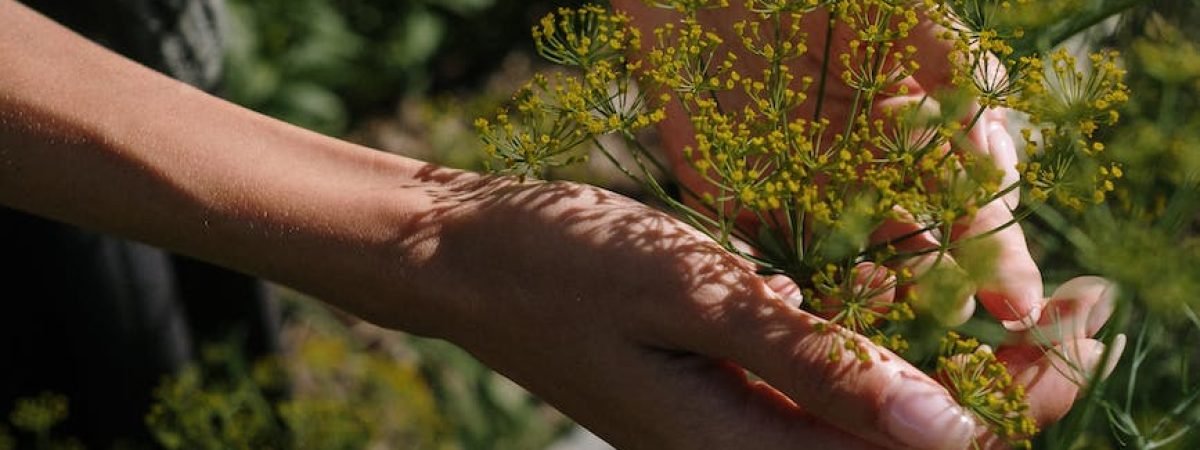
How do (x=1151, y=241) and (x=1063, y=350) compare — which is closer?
(x=1151, y=241)

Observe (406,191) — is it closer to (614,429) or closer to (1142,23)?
(614,429)

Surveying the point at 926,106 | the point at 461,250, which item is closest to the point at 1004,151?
the point at 926,106

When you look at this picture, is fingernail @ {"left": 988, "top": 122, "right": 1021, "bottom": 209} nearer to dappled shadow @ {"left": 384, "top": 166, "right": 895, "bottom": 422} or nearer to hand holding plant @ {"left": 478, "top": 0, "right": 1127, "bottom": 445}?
hand holding plant @ {"left": 478, "top": 0, "right": 1127, "bottom": 445}

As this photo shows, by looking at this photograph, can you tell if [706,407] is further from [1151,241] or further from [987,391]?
[1151,241]

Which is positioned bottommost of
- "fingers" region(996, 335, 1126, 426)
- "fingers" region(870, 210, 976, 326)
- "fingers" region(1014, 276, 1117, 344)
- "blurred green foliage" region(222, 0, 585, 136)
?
"blurred green foliage" region(222, 0, 585, 136)

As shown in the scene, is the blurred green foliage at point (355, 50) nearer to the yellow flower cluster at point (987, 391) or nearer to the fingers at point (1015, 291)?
the fingers at point (1015, 291)

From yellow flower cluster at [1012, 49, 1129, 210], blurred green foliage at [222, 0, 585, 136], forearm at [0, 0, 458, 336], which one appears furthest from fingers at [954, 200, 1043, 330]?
blurred green foliage at [222, 0, 585, 136]

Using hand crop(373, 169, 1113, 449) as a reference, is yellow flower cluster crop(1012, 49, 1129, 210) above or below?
above
